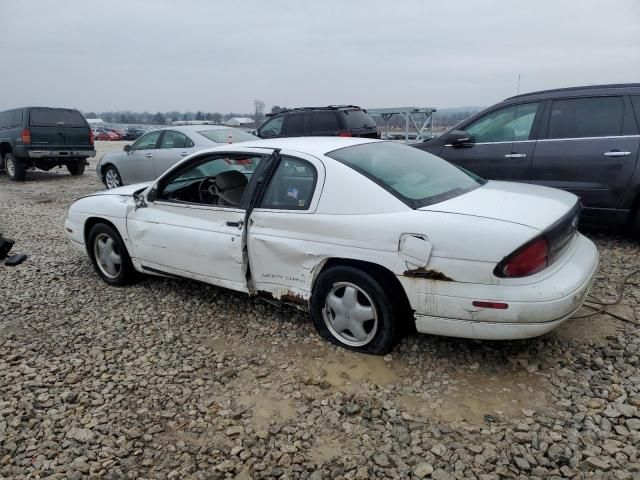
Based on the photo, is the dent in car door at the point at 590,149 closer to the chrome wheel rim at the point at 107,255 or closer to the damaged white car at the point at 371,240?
the damaged white car at the point at 371,240

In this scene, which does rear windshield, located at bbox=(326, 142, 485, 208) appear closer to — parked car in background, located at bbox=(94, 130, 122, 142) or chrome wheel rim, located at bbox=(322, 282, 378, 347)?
chrome wheel rim, located at bbox=(322, 282, 378, 347)

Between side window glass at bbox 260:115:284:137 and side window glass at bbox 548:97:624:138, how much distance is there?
700cm

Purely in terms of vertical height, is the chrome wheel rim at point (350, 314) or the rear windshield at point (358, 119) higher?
the rear windshield at point (358, 119)

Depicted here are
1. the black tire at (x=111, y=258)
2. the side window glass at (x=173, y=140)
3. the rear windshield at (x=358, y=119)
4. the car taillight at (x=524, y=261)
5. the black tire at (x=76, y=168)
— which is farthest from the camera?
the black tire at (x=76, y=168)

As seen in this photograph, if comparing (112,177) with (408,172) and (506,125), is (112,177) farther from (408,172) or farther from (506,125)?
(408,172)

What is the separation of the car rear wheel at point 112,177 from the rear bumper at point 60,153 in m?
3.06

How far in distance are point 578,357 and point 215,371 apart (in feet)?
7.55

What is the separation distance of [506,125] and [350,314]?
3.66 metres

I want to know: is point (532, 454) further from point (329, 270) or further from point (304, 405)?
point (329, 270)

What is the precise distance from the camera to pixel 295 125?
10992 mm

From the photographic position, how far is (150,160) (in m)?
9.36

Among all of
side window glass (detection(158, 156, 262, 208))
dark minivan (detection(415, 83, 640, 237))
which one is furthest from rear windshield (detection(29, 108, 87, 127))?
dark minivan (detection(415, 83, 640, 237))

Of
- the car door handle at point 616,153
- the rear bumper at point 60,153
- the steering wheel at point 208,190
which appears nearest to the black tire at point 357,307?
the steering wheel at point 208,190

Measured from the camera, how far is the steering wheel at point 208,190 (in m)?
4.18
